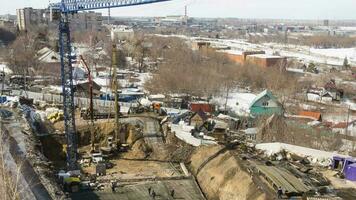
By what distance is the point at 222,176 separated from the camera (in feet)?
39.0

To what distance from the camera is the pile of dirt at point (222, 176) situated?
10695 mm

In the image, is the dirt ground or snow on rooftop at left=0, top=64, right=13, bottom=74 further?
snow on rooftop at left=0, top=64, right=13, bottom=74

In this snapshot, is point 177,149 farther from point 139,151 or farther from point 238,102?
point 238,102

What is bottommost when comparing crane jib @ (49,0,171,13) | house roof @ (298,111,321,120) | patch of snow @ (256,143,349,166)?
house roof @ (298,111,321,120)

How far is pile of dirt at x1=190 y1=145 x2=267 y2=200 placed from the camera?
421 inches

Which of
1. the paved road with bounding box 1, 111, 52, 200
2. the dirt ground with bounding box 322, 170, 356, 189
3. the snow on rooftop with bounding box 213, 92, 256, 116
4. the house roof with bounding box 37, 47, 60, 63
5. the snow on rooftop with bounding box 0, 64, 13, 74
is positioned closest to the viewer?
the paved road with bounding box 1, 111, 52, 200

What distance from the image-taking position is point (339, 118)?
68.4ft

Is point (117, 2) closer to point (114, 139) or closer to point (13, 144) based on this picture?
point (114, 139)

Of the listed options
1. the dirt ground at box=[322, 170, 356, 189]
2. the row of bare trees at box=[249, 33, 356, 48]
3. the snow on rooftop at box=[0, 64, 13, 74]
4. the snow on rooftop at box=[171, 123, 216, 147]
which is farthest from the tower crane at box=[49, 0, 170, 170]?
the row of bare trees at box=[249, 33, 356, 48]

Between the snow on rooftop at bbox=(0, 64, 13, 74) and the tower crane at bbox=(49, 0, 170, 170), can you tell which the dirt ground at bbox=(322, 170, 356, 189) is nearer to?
A: the tower crane at bbox=(49, 0, 170, 170)

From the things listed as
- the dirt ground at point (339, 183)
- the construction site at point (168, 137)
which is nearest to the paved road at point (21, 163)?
the construction site at point (168, 137)

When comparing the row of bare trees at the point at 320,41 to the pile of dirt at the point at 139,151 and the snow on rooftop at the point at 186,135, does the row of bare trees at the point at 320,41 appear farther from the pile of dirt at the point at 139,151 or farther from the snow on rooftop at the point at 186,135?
the pile of dirt at the point at 139,151

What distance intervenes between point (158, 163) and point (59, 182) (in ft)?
11.5

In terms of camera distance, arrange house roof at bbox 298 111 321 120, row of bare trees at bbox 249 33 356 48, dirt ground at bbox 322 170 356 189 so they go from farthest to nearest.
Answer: row of bare trees at bbox 249 33 356 48 → house roof at bbox 298 111 321 120 → dirt ground at bbox 322 170 356 189
